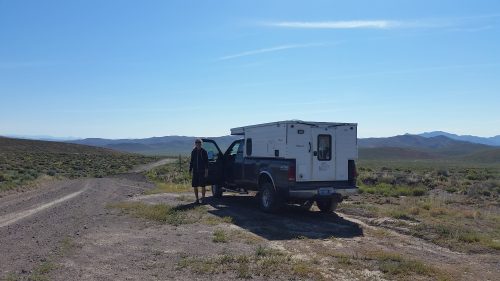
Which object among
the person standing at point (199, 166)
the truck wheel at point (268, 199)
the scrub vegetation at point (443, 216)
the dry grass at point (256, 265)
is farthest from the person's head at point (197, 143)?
the dry grass at point (256, 265)

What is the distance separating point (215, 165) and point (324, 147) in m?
4.64

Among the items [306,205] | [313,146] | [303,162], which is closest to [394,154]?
[306,205]

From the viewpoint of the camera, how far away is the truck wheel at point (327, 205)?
14172 millimetres

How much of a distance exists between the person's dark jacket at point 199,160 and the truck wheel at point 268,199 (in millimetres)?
2451

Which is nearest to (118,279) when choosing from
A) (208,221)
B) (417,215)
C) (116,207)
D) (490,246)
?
(208,221)

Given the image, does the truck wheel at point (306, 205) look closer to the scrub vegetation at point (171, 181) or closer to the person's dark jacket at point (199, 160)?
the person's dark jacket at point (199, 160)

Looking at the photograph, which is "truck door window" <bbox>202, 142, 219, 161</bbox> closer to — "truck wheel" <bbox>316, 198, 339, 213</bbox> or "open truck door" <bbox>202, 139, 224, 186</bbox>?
"open truck door" <bbox>202, 139, 224, 186</bbox>

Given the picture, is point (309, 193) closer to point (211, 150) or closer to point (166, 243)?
point (166, 243)

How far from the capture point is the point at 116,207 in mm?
15023

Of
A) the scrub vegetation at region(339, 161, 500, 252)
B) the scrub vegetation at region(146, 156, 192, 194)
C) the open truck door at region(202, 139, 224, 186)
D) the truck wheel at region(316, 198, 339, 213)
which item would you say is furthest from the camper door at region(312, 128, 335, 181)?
the scrub vegetation at region(146, 156, 192, 194)

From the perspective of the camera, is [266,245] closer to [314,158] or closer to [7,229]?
[314,158]

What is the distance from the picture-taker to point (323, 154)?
13.4 m

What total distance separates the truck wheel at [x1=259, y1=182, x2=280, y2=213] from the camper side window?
156 cm

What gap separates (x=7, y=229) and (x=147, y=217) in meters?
3.14
